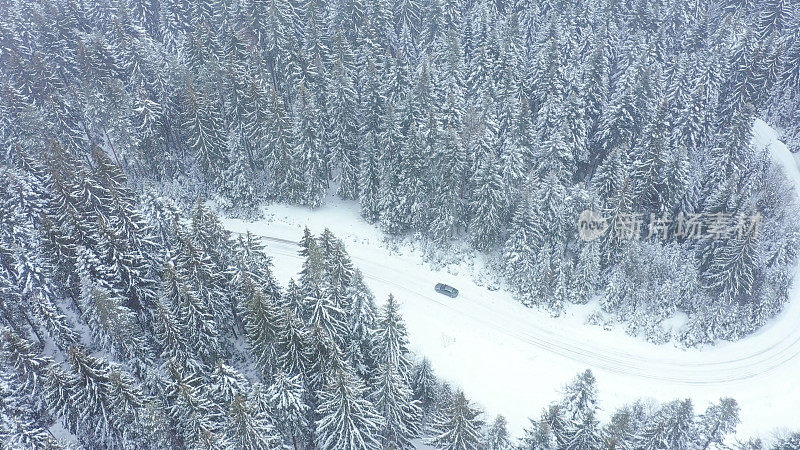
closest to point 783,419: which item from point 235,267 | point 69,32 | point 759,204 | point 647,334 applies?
point 647,334

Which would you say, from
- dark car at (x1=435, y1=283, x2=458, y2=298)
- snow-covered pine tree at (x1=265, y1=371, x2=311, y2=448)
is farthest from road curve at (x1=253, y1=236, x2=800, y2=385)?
snow-covered pine tree at (x1=265, y1=371, x2=311, y2=448)

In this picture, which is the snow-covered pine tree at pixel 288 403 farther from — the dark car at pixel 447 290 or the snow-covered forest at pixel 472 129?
the snow-covered forest at pixel 472 129

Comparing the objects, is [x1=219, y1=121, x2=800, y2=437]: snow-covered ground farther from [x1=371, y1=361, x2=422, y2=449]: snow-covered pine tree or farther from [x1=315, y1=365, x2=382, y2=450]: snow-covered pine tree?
[x1=315, y1=365, x2=382, y2=450]: snow-covered pine tree

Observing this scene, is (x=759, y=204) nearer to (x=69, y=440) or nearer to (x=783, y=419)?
(x=783, y=419)

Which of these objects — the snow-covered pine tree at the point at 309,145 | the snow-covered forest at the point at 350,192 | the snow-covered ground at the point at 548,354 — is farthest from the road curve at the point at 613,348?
the snow-covered pine tree at the point at 309,145

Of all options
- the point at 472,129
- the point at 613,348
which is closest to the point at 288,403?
the point at 613,348

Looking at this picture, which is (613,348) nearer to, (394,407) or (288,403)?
(394,407)
